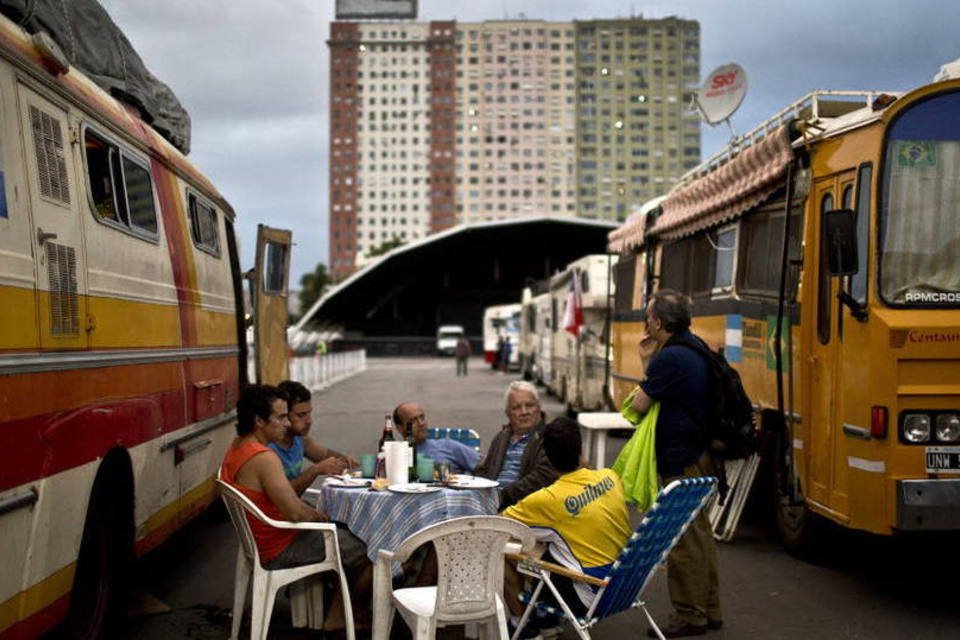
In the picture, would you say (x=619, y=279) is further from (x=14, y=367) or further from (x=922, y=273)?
(x=14, y=367)

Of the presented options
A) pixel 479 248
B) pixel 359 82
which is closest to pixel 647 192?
pixel 359 82

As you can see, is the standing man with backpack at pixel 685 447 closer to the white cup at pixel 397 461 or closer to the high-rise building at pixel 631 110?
the white cup at pixel 397 461

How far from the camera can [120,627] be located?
693 centimetres

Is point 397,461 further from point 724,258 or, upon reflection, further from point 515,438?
point 724,258

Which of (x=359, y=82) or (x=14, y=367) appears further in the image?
(x=359, y=82)

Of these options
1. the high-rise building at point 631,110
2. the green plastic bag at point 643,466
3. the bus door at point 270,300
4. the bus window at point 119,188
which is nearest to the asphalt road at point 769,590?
the green plastic bag at point 643,466

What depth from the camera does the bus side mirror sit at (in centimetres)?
692

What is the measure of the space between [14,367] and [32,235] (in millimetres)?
690

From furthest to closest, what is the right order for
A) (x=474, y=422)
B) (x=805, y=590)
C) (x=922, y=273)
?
(x=474, y=422), (x=805, y=590), (x=922, y=273)

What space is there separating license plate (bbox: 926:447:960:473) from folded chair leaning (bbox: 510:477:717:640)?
1724 mm

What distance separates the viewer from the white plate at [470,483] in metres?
6.47

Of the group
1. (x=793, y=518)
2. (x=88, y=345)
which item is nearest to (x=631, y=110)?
(x=793, y=518)

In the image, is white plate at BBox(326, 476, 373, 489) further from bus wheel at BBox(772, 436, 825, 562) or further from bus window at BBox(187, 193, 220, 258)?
bus wheel at BBox(772, 436, 825, 562)

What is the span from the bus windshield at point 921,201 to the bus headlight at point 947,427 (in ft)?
2.53
